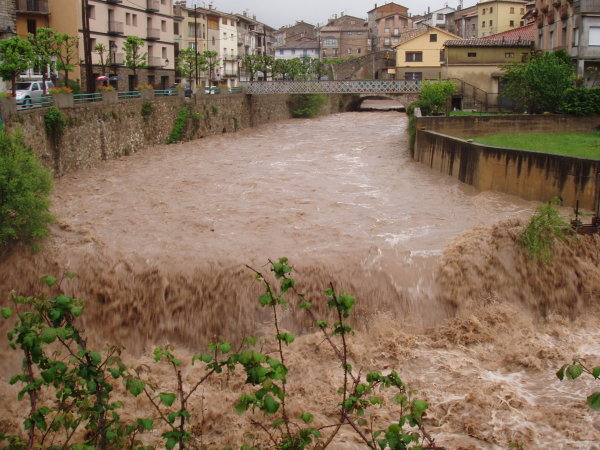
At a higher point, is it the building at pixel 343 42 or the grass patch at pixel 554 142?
the building at pixel 343 42

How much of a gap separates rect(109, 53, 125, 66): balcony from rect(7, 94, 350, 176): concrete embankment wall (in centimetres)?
859

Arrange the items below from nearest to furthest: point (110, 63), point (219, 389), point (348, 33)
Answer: point (219, 389)
point (110, 63)
point (348, 33)

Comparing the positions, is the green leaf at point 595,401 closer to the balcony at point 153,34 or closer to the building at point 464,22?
the balcony at point 153,34

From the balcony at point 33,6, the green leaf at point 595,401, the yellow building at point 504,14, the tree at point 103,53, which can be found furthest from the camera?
the yellow building at point 504,14

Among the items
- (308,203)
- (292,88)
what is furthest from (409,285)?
(292,88)

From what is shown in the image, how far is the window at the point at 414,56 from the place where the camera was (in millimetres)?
69812

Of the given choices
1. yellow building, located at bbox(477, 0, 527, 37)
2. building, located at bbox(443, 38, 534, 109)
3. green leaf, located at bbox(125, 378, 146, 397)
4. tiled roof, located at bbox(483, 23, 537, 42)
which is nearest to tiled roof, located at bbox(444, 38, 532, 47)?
building, located at bbox(443, 38, 534, 109)

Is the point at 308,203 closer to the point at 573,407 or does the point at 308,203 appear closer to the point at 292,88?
the point at 573,407

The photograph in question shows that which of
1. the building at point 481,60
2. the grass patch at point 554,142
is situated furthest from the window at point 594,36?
the building at point 481,60

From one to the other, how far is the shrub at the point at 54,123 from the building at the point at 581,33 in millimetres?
27346

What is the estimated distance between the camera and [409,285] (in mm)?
17312

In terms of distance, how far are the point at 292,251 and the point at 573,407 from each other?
8511 millimetres

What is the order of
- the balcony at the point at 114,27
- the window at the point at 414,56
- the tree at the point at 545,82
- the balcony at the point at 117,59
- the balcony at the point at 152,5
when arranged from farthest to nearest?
1. the window at the point at 414,56
2. the balcony at the point at 152,5
3. the balcony at the point at 114,27
4. the balcony at the point at 117,59
5. the tree at the point at 545,82

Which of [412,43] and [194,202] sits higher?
[412,43]
